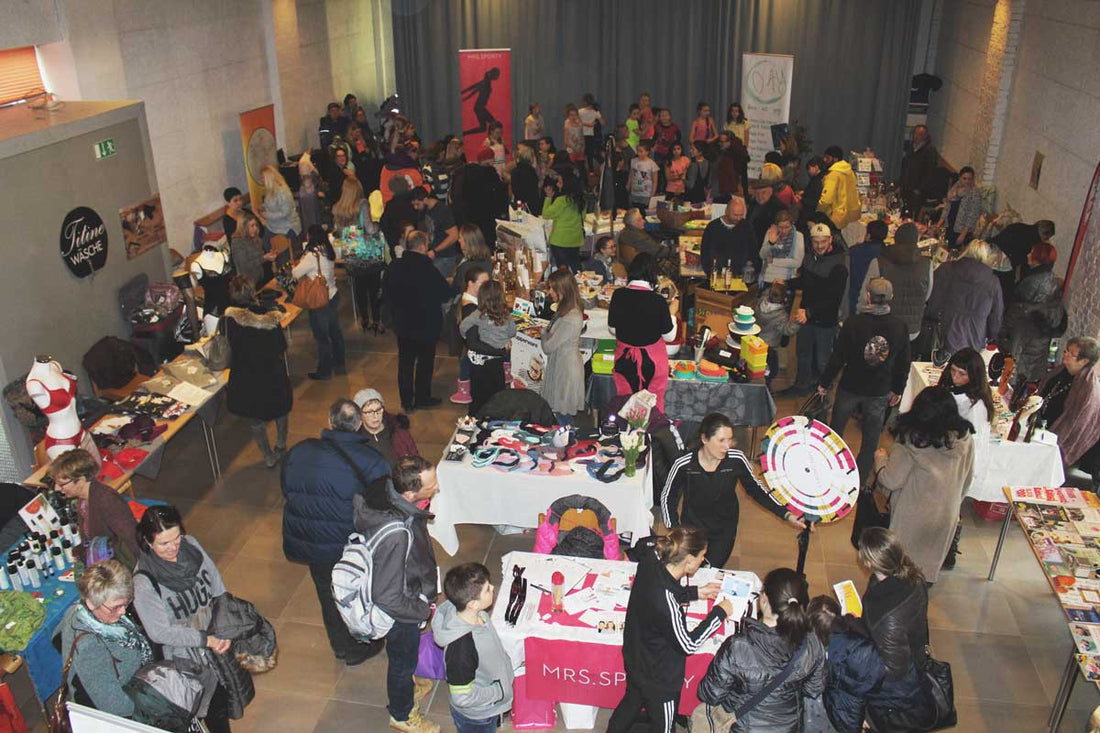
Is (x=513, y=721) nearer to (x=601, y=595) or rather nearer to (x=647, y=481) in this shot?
(x=601, y=595)

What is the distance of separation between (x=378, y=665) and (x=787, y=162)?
795 centimetres

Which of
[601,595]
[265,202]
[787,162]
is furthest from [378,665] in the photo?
[787,162]

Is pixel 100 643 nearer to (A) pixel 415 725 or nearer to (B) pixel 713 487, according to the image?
(A) pixel 415 725

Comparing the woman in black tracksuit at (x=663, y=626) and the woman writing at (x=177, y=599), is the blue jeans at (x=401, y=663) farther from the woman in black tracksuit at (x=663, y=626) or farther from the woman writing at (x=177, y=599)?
the woman in black tracksuit at (x=663, y=626)

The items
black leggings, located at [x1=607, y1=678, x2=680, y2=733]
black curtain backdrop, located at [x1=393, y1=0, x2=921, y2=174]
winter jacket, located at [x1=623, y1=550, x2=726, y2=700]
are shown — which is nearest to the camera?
winter jacket, located at [x1=623, y1=550, x2=726, y2=700]

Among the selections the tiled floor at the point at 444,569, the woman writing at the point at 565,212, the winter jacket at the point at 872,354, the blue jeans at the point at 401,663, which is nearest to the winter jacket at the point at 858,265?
the tiled floor at the point at 444,569

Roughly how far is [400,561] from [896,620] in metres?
1.94

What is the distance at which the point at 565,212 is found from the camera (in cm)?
841

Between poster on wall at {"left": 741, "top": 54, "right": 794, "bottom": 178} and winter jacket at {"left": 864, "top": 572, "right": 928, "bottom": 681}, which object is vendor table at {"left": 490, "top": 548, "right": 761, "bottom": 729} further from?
poster on wall at {"left": 741, "top": 54, "right": 794, "bottom": 178}

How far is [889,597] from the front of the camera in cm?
343

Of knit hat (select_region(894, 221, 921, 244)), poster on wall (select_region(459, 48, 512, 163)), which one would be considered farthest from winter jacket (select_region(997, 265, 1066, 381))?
poster on wall (select_region(459, 48, 512, 163))

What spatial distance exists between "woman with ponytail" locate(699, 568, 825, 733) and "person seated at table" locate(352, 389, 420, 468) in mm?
1900

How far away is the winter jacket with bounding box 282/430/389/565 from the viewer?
4.07 metres

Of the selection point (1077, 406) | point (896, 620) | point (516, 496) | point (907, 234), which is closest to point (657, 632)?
point (896, 620)
